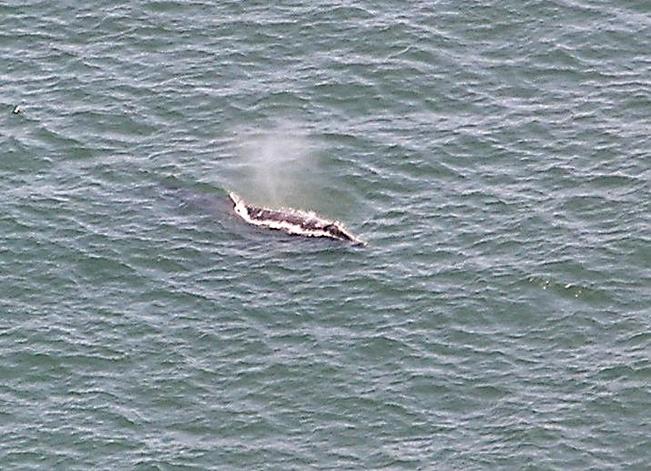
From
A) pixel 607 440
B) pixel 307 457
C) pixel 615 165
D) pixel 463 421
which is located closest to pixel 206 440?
pixel 307 457

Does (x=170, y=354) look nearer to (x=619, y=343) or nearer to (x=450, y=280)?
(x=450, y=280)

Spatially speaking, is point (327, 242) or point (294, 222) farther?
point (294, 222)

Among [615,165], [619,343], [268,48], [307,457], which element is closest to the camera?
[307,457]

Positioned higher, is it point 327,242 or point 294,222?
point 294,222

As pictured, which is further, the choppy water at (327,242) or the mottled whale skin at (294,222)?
the mottled whale skin at (294,222)
